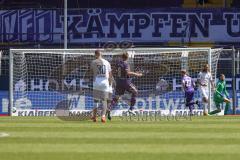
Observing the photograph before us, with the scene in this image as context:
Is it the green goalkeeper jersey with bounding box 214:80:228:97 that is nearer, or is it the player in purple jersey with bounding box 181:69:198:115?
the player in purple jersey with bounding box 181:69:198:115

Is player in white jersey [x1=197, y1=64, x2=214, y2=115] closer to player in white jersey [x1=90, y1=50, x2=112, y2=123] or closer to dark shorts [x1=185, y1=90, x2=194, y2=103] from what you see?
dark shorts [x1=185, y1=90, x2=194, y2=103]

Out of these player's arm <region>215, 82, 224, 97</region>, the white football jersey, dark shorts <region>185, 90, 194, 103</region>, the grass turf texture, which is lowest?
the grass turf texture

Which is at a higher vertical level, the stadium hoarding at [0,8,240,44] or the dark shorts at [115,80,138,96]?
the stadium hoarding at [0,8,240,44]

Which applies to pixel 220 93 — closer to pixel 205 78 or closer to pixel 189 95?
pixel 205 78

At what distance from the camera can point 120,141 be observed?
12961 mm

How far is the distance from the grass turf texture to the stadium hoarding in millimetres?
19918

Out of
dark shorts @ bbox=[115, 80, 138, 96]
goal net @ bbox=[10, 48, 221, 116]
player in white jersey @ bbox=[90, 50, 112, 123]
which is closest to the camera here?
player in white jersey @ bbox=[90, 50, 112, 123]

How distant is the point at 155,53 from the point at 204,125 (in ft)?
28.4

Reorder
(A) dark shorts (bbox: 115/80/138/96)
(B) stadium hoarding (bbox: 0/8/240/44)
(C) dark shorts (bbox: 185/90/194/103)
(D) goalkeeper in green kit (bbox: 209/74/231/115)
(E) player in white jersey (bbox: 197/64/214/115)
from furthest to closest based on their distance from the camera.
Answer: (B) stadium hoarding (bbox: 0/8/240/44), (D) goalkeeper in green kit (bbox: 209/74/231/115), (E) player in white jersey (bbox: 197/64/214/115), (C) dark shorts (bbox: 185/90/194/103), (A) dark shorts (bbox: 115/80/138/96)

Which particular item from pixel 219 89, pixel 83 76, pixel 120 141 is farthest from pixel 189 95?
pixel 120 141

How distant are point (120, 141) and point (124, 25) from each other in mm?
24342

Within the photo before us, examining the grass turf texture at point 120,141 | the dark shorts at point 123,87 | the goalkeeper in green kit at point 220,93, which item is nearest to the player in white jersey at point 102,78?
the grass turf texture at point 120,141

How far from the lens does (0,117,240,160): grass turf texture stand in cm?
1095

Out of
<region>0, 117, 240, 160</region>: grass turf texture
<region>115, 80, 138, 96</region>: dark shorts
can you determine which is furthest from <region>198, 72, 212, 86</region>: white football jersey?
<region>0, 117, 240, 160</region>: grass turf texture
